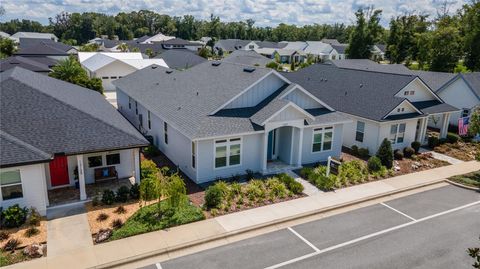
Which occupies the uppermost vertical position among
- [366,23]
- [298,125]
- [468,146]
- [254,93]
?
[366,23]

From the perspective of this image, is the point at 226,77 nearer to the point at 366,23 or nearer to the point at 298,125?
the point at 298,125

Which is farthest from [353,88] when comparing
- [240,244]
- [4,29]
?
[4,29]

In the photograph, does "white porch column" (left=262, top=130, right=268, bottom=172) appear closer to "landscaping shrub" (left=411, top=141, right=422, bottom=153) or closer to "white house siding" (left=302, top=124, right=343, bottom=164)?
"white house siding" (left=302, top=124, right=343, bottom=164)

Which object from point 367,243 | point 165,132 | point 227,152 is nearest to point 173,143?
point 165,132

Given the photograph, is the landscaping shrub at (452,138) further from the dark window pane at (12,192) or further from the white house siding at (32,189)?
the dark window pane at (12,192)

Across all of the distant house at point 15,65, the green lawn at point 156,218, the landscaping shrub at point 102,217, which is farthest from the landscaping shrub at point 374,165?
the distant house at point 15,65

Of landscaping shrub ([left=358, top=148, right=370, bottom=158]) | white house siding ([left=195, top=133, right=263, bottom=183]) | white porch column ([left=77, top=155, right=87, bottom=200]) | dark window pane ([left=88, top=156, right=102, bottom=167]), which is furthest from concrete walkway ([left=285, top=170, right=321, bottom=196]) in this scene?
white porch column ([left=77, top=155, right=87, bottom=200])
